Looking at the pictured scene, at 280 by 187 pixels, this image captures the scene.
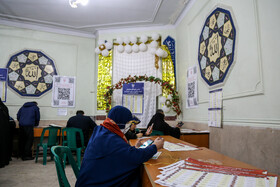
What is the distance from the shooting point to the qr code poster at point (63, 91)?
5.95 m

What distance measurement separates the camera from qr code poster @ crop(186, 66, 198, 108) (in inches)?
172

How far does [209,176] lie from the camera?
106 cm

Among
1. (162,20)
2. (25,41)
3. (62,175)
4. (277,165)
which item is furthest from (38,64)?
(277,165)

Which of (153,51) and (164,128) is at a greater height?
(153,51)

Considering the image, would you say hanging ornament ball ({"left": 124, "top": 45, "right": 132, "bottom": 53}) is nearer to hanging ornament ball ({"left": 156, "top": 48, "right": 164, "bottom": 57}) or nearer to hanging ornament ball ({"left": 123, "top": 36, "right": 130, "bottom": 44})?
hanging ornament ball ({"left": 123, "top": 36, "right": 130, "bottom": 44})

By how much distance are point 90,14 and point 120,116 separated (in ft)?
15.2

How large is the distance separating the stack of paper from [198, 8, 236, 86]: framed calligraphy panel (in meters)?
2.26

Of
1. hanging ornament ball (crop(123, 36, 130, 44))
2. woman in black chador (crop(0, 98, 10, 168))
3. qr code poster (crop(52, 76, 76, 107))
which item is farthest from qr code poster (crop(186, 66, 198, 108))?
woman in black chador (crop(0, 98, 10, 168))

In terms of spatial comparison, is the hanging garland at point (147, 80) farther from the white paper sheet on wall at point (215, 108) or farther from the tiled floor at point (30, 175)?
the tiled floor at point (30, 175)

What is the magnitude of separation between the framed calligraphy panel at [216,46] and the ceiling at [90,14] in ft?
4.37

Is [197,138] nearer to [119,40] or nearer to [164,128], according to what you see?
[164,128]

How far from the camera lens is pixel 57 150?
1318 millimetres

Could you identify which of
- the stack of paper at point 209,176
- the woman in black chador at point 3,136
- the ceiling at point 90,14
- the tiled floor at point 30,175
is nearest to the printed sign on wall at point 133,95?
the ceiling at point 90,14

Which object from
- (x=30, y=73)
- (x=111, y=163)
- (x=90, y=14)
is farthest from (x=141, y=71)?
(x=111, y=163)
